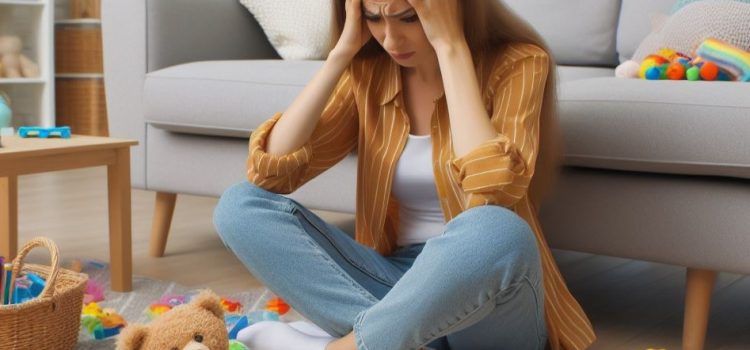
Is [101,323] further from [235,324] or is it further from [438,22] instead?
[438,22]

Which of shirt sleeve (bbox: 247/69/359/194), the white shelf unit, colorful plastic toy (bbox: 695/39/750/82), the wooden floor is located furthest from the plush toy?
colorful plastic toy (bbox: 695/39/750/82)

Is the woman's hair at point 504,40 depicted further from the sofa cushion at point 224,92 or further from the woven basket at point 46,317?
the woven basket at point 46,317

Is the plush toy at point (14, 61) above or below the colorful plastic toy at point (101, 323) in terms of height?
above

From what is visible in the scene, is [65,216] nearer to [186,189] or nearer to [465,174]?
[186,189]

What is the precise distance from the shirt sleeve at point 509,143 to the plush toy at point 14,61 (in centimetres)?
285

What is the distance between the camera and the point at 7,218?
81.8 inches

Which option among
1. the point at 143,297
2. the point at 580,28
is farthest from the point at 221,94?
the point at 580,28

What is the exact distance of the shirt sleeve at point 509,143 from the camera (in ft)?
4.17

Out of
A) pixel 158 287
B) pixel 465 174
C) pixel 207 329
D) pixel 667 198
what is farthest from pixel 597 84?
pixel 158 287

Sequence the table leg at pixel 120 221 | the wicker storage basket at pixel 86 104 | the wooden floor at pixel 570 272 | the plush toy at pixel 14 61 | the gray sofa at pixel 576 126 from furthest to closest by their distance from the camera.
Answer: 1. the wicker storage basket at pixel 86 104
2. the plush toy at pixel 14 61
3. the table leg at pixel 120 221
4. the wooden floor at pixel 570 272
5. the gray sofa at pixel 576 126

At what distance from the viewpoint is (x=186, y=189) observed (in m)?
2.23

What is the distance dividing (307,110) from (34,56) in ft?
9.24

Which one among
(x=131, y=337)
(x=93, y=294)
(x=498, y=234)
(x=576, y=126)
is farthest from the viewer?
(x=93, y=294)

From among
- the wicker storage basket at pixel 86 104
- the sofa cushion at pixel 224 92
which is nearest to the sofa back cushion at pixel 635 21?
the sofa cushion at pixel 224 92
